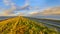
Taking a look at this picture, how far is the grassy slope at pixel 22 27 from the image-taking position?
93.7 inches

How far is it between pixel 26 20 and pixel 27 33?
0.24 meters

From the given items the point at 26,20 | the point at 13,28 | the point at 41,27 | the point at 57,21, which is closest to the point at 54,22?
the point at 57,21

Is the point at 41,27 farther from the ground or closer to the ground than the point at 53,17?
closer to the ground

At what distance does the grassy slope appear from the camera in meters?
2.38

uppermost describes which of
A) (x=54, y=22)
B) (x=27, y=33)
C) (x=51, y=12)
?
(x=51, y=12)

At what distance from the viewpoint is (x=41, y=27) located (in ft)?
7.92

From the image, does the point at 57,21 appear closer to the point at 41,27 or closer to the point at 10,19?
the point at 41,27

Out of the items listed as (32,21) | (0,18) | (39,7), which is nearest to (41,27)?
(32,21)

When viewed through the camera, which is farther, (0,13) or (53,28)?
(0,13)

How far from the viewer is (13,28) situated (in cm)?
242

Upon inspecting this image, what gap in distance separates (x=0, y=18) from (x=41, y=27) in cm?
71

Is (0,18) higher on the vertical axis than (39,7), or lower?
lower

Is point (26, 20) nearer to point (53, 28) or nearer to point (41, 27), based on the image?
point (41, 27)

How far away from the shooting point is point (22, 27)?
2.42 metres
